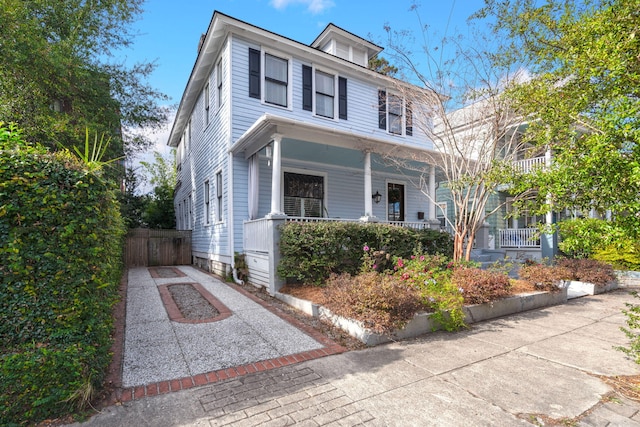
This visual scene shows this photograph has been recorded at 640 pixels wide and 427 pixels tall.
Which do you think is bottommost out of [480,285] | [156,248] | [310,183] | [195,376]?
[195,376]

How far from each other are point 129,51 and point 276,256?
386 inches

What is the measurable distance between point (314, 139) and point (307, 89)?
289 cm

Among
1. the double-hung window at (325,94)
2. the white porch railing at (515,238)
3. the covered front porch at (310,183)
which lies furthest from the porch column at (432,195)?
the white porch railing at (515,238)

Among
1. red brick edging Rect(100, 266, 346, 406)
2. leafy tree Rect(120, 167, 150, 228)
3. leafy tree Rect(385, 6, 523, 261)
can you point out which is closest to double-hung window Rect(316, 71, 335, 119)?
leafy tree Rect(385, 6, 523, 261)

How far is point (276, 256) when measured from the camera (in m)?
6.37

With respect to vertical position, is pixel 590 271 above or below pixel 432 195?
below

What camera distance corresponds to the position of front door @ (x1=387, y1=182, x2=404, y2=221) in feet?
37.4

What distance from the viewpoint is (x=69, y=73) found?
27.6 ft

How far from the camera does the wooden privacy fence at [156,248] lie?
1208 cm

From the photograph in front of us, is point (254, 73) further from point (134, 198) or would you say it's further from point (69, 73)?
point (134, 198)

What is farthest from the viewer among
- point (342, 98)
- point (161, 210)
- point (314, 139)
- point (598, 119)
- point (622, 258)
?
point (161, 210)

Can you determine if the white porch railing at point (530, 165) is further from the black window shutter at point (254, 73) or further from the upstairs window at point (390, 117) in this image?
the black window shutter at point (254, 73)

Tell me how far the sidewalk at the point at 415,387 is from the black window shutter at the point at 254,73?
259 inches

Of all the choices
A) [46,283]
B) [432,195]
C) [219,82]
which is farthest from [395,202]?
[46,283]
